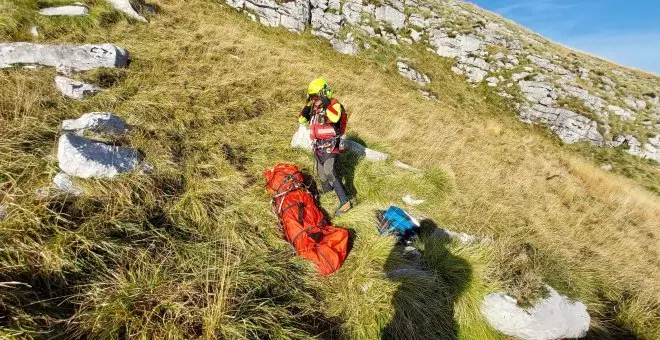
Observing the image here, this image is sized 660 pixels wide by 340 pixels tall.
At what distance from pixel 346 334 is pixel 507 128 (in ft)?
53.5

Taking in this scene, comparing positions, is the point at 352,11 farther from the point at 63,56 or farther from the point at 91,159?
the point at 91,159

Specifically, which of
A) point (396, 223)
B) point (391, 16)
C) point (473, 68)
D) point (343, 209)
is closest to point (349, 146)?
point (343, 209)

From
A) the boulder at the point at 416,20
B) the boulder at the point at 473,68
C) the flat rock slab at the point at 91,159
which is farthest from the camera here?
the boulder at the point at 416,20

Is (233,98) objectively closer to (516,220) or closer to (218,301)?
(218,301)

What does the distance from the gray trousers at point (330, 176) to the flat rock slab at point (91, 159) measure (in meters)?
3.22

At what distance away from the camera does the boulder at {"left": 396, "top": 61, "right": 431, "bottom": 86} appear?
17.8m

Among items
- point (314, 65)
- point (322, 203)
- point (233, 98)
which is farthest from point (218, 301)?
point (314, 65)

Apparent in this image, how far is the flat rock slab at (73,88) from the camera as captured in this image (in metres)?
6.52

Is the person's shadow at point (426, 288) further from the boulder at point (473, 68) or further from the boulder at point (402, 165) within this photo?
the boulder at point (473, 68)

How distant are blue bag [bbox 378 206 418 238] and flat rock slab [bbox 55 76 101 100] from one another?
670cm

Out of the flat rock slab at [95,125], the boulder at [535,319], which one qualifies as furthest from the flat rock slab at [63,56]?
the boulder at [535,319]

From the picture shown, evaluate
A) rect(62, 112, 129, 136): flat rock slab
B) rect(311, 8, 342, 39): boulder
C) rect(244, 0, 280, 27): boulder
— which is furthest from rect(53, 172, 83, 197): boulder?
rect(311, 8, 342, 39): boulder

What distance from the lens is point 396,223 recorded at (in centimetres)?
570

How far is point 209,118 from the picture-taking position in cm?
757
